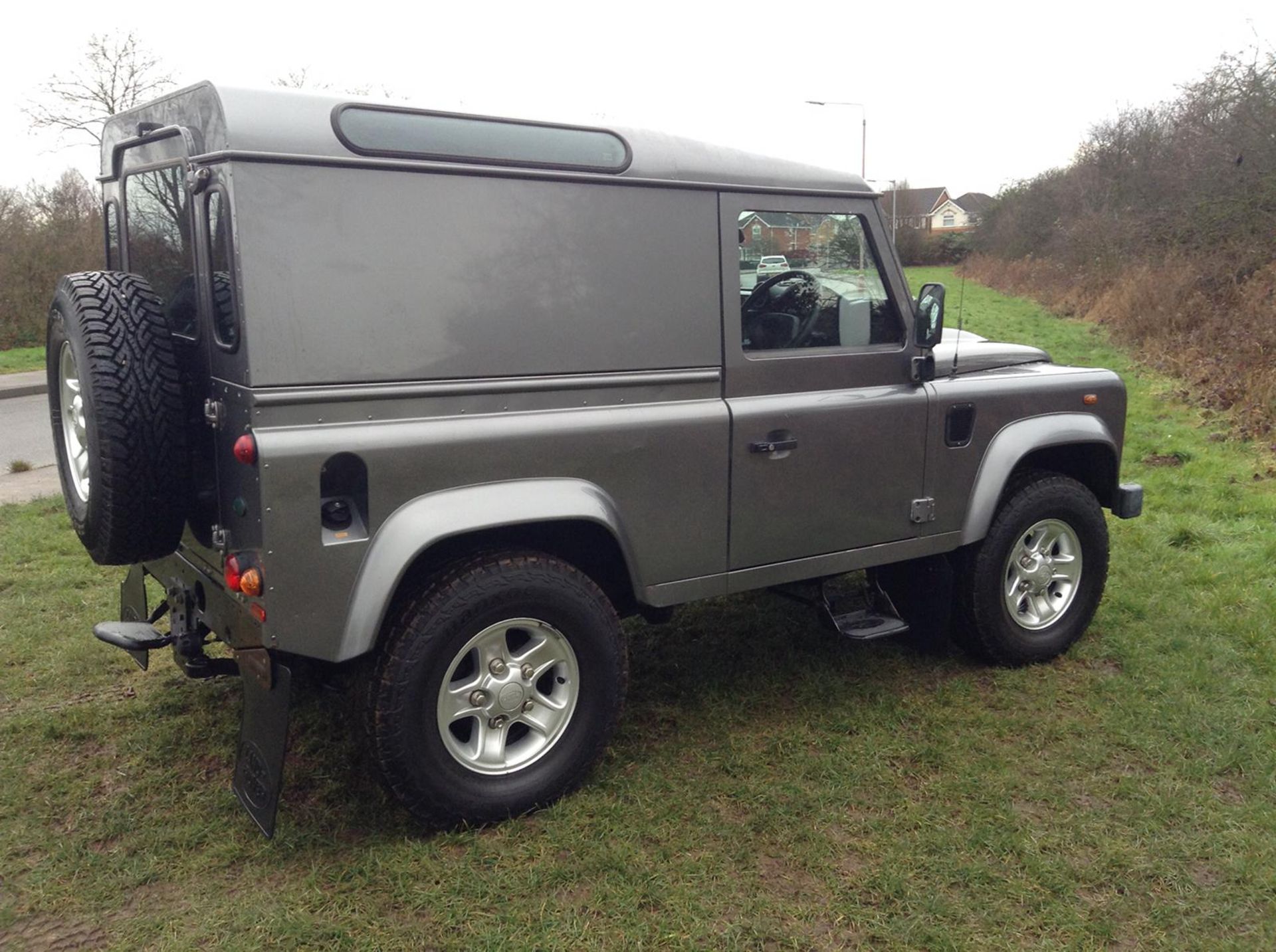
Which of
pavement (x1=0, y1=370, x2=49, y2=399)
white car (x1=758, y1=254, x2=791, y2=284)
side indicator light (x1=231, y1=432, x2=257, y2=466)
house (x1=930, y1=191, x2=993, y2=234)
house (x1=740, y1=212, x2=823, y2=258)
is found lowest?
pavement (x1=0, y1=370, x2=49, y2=399)

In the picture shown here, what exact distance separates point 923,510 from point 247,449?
2.67m

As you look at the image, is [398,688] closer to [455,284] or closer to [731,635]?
[455,284]

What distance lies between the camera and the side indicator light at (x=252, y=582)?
115 inches

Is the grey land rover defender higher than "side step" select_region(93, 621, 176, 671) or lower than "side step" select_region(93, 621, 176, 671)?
higher

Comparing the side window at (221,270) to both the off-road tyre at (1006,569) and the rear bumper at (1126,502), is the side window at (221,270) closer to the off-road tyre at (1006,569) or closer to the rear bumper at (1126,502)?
the off-road tyre at (1006,569)

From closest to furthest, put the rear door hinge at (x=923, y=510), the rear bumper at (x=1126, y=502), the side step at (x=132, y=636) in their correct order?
the side step at (x=132, y=636) → the rear door hinge at (x=923, y=510) → the rear bumper at (x=1126, y=502)

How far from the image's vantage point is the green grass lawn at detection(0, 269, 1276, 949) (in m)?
2.97

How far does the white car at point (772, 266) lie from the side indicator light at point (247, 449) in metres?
1.88

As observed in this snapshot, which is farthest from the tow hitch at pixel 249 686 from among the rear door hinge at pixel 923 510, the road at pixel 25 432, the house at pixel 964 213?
the house at pixel 964 213

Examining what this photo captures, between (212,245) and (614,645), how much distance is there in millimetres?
1759

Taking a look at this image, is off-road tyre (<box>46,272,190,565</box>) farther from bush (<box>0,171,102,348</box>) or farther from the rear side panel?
bush (<box>0,171,102,348</box>)

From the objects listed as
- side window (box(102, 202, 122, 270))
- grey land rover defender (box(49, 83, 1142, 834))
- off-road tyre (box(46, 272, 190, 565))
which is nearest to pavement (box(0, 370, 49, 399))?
side window (box(102, 202, 122, 270))

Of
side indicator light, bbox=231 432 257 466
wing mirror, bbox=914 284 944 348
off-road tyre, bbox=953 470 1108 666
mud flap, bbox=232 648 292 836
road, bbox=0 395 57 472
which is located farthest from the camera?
road, bbox=0 395 57 472

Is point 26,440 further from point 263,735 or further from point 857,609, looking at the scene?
point 857,609
